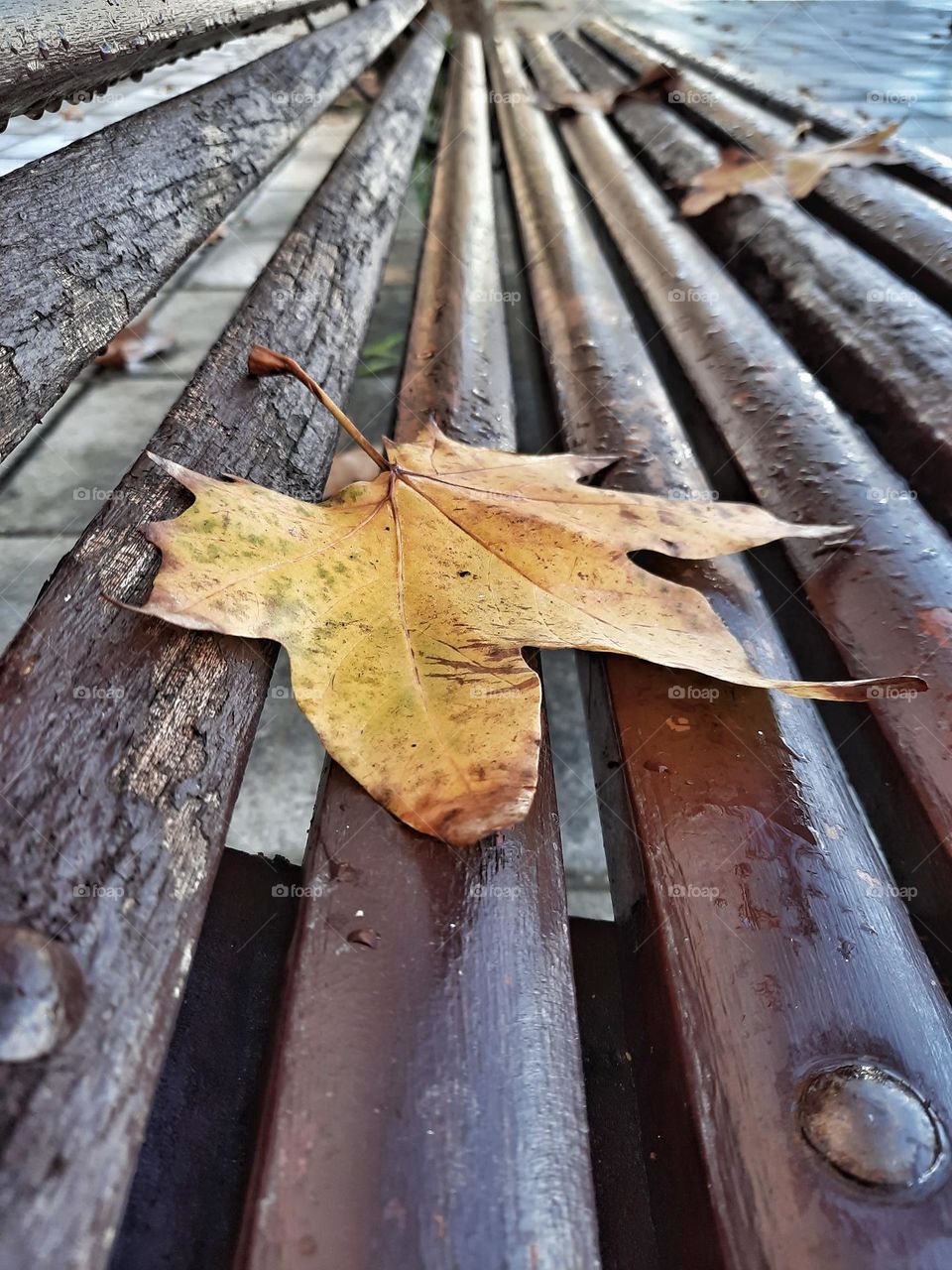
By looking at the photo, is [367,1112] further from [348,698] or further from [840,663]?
[840,663]

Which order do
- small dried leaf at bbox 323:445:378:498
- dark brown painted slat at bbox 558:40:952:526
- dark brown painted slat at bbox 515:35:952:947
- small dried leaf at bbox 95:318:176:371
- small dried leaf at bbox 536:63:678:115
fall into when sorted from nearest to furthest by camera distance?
dark brown painted slat at bbox 515:35:952:947 → dark brown painted slat at bbox 558:40:952:526 → small dried leaf at bbox 323:445:378:498 → small dried leaf at bbox 95:318:176:371 → small dried leaf at bbox 536:63:678:115

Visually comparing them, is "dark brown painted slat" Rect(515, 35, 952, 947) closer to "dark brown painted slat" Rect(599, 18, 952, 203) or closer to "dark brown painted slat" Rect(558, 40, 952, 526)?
"dark brown painted slat" Rect(558, 40, 952, 526)

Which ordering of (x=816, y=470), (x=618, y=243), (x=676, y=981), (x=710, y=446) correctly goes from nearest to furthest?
(x=676, y=981) < (x=816, y=470) < (x=710, y=446) < (x=618, y=243)

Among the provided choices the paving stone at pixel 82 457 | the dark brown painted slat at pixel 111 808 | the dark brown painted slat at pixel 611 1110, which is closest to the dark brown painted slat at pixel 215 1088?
the dark brown painted slat at pixel 111 808

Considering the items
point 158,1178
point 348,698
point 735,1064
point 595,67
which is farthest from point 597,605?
point 595,67

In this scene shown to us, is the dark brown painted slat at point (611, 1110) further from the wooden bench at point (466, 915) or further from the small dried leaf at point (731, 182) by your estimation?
the small dried leaf at point (731, 182)

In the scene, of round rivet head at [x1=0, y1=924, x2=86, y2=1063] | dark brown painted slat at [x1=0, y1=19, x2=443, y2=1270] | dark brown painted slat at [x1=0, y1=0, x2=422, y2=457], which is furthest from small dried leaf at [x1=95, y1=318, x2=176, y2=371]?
round rivet head at [x1=0, y1=924, x2=86, y2=1063]
